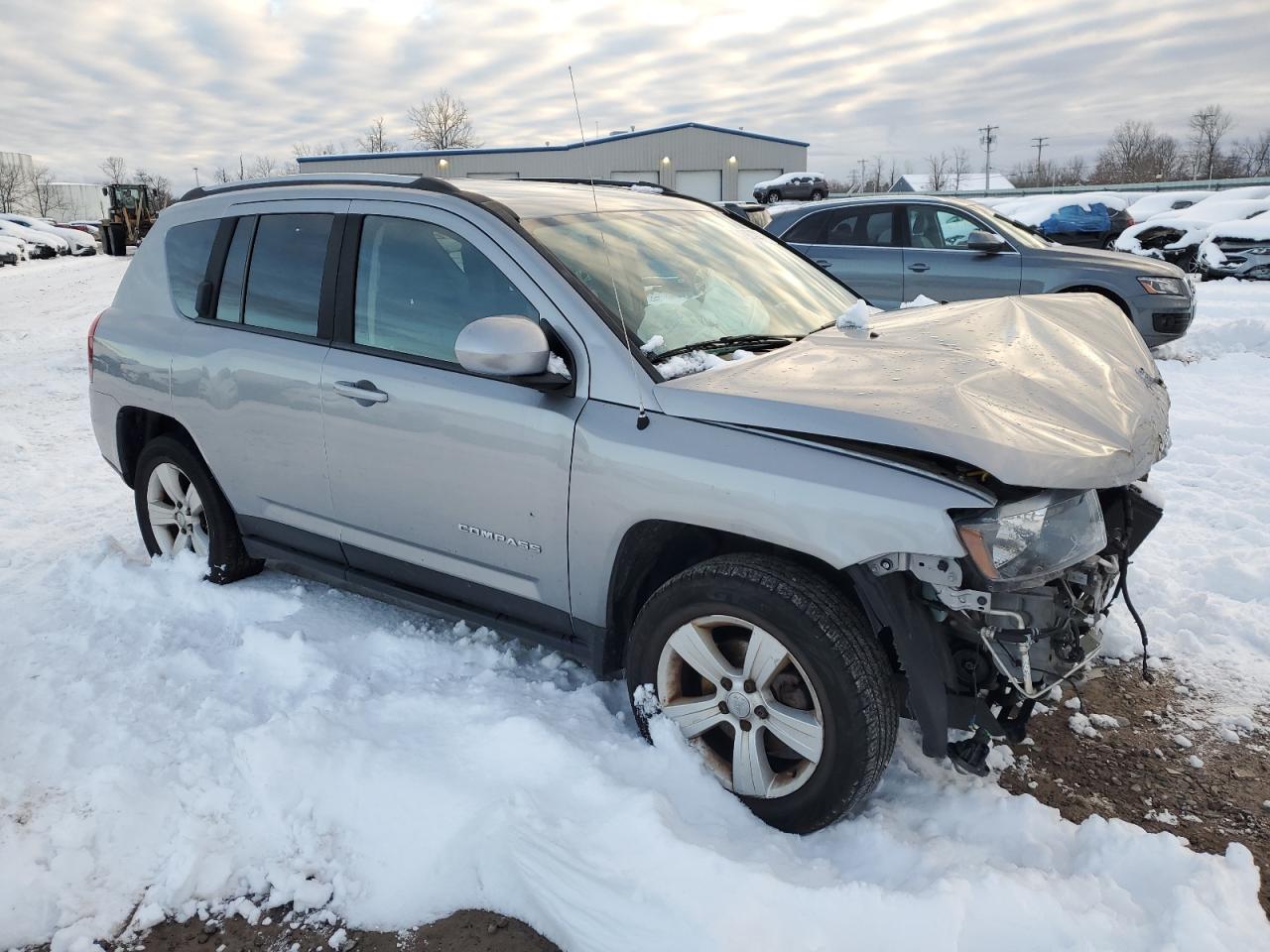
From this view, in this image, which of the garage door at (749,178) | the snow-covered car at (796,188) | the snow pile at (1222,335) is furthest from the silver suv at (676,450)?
the garage door at (749,178)

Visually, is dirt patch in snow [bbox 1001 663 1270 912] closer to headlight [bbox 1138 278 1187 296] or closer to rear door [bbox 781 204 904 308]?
rear door [bbox 781 204 904 308]

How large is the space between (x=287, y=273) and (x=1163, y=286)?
824 centimetres

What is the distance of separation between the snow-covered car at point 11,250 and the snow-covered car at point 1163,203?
32284mm

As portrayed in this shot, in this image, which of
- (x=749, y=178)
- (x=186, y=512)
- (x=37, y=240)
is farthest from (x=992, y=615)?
(x=749, y=178)

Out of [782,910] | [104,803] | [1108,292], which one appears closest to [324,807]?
[104,803]

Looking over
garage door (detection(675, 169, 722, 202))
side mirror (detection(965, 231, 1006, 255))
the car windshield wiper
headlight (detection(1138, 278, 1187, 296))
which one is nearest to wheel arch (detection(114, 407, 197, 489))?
the car windshield wiper

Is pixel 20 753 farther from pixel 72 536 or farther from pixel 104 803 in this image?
pixel 72 536

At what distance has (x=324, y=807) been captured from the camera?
276 centimetres

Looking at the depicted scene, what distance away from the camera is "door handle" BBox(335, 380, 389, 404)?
336 cm

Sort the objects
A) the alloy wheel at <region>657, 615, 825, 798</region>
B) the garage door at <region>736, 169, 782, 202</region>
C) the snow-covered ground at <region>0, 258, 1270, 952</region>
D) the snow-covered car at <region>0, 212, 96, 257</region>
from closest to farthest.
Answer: the snow-covered ground at <region>0, 258, 1270, 952</region> < the alloy wheel at <region>657, 615, 825, 798</region> < the snow-covered car at <region>0, 212, 96, 257</region> < the garage door at <region>736, 169, 782, 202</region>

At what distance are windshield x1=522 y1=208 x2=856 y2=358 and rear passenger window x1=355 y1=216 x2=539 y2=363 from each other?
0.25 metres

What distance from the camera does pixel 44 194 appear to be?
7712 cm

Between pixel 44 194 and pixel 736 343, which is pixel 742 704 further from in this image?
pixel 44 194

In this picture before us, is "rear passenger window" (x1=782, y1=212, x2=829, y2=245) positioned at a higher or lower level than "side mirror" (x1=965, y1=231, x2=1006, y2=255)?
higher
